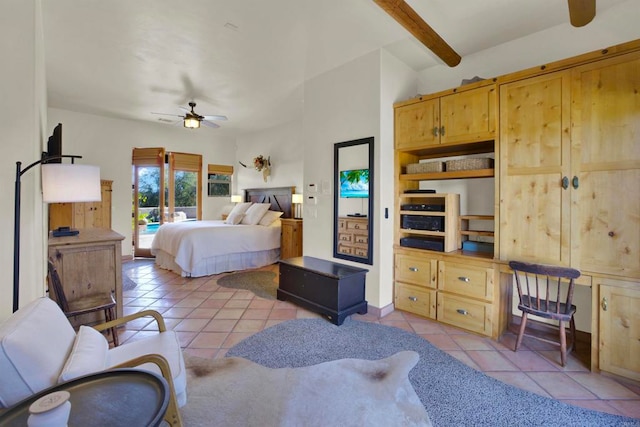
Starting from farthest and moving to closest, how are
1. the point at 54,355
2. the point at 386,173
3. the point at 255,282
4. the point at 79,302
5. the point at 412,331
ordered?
1. the point at 255,282
2. the point at 386,173
3. the point at 412,331
4. the point at 79,302
5. the point at 54,355

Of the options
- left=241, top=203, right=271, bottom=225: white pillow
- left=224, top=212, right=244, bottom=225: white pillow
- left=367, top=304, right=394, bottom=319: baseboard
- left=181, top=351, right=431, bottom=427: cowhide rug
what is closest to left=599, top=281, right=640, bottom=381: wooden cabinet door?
left=181, top=351, right=431, bottom=427: cowhide rug

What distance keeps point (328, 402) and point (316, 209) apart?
7.93 feet

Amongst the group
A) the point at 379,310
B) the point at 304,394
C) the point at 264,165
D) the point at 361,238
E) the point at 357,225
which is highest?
the point at 264,165

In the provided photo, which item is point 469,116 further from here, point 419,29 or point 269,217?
point 269,217

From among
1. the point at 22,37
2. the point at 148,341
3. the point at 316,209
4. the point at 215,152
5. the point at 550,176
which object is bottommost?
the point at 148,341

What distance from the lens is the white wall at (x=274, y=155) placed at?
242 inches

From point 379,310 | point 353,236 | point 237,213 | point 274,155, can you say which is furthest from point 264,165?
point 379,310

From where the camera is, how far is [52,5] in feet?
8.44

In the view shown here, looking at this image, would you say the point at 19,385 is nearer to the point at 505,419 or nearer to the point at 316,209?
the point at 505,419

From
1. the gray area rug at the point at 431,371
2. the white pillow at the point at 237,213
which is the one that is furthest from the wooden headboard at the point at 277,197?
the gray area rug at the point at 431,371

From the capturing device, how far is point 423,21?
8.36 feet

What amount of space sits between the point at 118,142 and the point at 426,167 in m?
6.19

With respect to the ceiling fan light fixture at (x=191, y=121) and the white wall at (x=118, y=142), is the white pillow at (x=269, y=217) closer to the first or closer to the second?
the ceiling fan light fixture at (x=191, y=121)

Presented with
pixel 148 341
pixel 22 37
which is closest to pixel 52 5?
pixel 22 37
